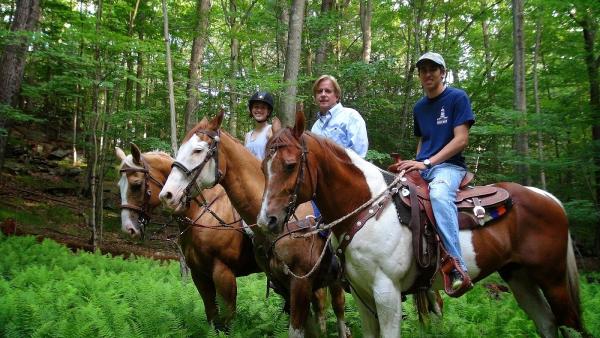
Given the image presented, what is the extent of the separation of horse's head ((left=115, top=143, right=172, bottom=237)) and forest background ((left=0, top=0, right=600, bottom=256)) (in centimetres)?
326

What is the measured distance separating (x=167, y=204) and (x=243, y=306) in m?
2.68

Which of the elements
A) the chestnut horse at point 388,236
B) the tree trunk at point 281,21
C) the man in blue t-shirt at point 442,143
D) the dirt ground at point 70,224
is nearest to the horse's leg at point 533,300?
the chestnut horse at point 388,236

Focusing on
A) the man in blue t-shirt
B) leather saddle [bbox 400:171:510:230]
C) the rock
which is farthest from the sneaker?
the rock

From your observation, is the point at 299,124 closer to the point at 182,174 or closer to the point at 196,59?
the point at 182,174

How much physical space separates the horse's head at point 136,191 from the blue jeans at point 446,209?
332 centimetres

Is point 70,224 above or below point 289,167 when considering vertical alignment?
below

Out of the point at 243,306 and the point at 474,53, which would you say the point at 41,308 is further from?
the point at 474,53

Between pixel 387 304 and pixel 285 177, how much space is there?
48.8 inches

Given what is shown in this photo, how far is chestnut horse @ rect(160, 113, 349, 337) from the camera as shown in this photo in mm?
3938

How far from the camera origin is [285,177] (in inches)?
115

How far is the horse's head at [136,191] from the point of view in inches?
191

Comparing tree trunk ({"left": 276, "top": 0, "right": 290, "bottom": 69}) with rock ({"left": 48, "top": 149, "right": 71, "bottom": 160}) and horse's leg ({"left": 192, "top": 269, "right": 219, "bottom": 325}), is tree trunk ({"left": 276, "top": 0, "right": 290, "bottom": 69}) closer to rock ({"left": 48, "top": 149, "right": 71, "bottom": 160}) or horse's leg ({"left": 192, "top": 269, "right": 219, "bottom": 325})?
horse's leg ({"left": 192, "top": 269, "right": 219, "bottom": 325})

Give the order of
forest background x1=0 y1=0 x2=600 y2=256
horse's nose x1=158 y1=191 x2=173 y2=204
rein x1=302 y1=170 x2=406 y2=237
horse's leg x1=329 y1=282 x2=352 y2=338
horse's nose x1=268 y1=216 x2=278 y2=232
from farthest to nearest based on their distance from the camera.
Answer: forest background x1=0 y1=0 x2=600 y2=256
horse's leg x1=329 y1=282 x2=352 y2=338
horse's nose x1=158 y1=191 x2=173 y2=204
rein x1=302 y1=170 x2=406 y2=237
horse's nose x1=268 y1=216 x2=278 y2=232

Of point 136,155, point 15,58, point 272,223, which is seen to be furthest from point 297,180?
point 15,58
